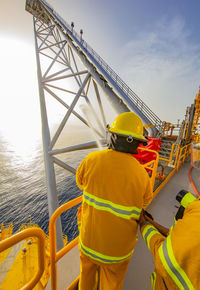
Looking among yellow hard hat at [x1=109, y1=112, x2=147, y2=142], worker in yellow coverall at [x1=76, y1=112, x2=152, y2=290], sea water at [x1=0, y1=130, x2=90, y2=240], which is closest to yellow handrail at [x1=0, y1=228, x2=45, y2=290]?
worker in yellow coverall at [x1=76, y1=112, x2=152, y2=290]

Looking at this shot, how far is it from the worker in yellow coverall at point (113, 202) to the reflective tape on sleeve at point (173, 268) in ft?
1.08

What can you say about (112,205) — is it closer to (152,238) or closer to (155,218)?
(152,238)

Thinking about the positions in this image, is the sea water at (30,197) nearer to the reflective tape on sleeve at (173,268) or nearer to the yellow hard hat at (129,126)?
the reflective tape on sleeve at (173,268)

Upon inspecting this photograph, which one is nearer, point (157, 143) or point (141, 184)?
point (141, 184)

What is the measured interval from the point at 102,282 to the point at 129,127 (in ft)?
5.09

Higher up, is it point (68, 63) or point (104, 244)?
point (68, 63)

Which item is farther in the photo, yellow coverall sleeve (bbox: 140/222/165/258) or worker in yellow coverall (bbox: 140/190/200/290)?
yellow coverall sleeve (bbox: 140/222/165/258)

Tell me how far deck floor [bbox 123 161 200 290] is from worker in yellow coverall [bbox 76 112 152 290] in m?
0.67

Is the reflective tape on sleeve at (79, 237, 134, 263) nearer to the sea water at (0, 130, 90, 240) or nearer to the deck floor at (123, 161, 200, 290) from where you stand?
Result: the deck floor at (123, 161, 200, 290)

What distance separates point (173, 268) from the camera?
24.5 inches

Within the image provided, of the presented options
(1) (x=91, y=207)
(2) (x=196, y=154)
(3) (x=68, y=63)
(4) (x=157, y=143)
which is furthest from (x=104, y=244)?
(3) (x=68, y=63)

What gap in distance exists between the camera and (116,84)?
4242 millimetres

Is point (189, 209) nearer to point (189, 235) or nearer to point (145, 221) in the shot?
point (189, 235)

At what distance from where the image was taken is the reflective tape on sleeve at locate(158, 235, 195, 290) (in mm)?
587
